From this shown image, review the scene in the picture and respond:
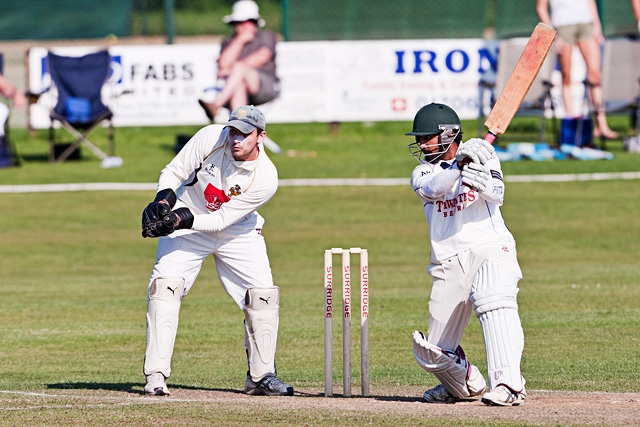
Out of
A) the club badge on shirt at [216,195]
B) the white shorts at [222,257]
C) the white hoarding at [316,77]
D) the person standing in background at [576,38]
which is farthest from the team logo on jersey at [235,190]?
the white hoarding at [316,77]

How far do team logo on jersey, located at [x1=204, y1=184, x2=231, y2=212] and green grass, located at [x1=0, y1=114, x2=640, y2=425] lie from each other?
1.28 meters

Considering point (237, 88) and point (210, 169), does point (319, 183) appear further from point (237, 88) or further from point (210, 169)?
point (210, 169)

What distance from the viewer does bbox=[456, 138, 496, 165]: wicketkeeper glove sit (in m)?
6.94

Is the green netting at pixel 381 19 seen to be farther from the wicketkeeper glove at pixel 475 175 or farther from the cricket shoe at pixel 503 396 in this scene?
the cricket shoe at pixel 503 396

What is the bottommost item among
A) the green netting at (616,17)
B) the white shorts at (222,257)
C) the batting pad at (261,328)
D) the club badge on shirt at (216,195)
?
the batting pad at (261,328)

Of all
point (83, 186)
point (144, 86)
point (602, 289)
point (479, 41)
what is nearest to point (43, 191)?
point (83, 186)

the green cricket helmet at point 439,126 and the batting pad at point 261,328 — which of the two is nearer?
the green cricket helmet at point 439,126

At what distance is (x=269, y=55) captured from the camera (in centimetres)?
2009

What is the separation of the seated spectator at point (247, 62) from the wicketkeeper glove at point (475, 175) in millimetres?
12741

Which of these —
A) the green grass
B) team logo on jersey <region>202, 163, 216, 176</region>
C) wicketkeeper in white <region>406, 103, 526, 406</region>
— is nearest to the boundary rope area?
the green grass

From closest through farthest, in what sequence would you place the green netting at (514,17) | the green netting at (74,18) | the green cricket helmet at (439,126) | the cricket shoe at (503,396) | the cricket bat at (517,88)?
the cricket shoe at (503,396)
the green cricket helmet at (439,126)
the cricket bat at (517,88)
the green netting at (514,17)
the green netting at (74,18)

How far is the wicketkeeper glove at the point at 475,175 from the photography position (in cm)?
692

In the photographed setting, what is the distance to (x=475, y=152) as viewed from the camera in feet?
22.8

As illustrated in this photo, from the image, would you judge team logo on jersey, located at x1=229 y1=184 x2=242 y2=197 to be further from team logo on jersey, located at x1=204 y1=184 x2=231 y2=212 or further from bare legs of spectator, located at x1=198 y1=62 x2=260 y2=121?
bare legs of spectator, located at x1=198 y1=62 x2=260 y2=121
